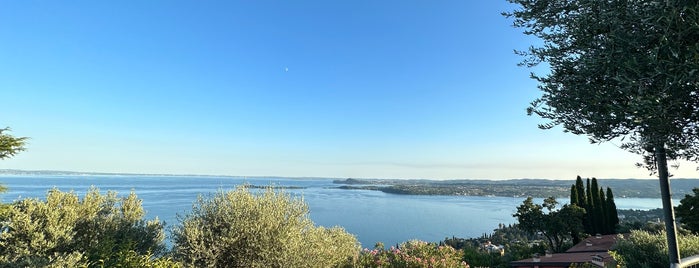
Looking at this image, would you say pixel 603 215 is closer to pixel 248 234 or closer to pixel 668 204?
pixel 668 204

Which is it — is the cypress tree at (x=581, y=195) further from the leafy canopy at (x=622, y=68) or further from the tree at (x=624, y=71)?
the leafy canopy at (x=622, y=68)

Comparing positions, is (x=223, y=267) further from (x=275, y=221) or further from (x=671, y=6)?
(x=671, y=6)

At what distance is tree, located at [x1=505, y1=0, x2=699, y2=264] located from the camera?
3.93m

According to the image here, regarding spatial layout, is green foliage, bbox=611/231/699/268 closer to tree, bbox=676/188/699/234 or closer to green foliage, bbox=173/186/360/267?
green foliage, bbox=173/186/360/267

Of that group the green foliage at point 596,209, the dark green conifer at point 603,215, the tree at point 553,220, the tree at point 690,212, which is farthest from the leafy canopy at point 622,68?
the dark green conifer at point 603,215

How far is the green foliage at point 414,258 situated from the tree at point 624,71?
6.22m

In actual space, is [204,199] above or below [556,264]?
above

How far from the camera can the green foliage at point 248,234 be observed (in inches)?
355

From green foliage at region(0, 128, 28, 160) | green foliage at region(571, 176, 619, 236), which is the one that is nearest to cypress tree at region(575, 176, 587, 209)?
green foliage at region(571, 176, 619, 236)

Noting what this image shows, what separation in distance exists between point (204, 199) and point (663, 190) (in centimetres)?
1129

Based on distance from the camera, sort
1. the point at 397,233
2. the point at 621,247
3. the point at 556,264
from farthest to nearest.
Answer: the point at 397,233 → the point at 556,264 → the point at 621,247

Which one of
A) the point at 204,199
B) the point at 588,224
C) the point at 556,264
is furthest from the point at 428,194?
the point at 204,199

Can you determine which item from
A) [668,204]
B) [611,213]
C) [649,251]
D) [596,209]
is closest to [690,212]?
[596,209]

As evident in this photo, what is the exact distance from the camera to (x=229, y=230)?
376 inches
